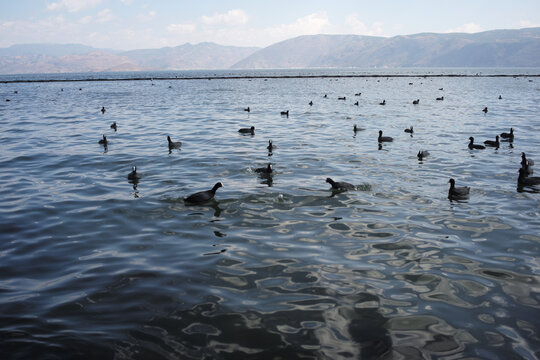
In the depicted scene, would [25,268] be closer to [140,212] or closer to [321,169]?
[140,212]

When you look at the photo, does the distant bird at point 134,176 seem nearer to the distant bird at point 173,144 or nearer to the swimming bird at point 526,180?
the distant bird at point 173,144

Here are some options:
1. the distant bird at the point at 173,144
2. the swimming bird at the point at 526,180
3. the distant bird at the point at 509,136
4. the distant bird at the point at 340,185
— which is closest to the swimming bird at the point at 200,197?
the distant bird at the point at 340,185

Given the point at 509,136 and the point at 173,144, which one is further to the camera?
the point at 509,136

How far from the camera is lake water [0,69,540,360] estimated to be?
682 centimetres

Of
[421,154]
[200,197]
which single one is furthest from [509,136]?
[200,197]

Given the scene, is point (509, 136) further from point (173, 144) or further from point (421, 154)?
point (173, 144)

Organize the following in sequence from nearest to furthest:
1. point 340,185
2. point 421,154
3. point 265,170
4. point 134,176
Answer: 1. point 340,185
2. point 134,176
3. point 265,170
4. point 421,154

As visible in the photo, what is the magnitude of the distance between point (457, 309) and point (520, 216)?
6689mm

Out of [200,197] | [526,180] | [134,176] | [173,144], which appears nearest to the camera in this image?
[200,197]

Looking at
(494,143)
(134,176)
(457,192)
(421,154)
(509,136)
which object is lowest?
(457,192)

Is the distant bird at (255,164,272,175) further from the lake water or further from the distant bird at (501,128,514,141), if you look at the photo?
the distant bird at (501,128,514,141)

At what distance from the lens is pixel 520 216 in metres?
12.5

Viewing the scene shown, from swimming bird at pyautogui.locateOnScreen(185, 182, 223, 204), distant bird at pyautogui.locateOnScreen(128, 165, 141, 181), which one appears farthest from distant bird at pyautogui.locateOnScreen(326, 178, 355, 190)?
distant bird at pyautogui.locateOnScreen(128, 165, 141, 181)

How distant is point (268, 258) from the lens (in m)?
9.82
